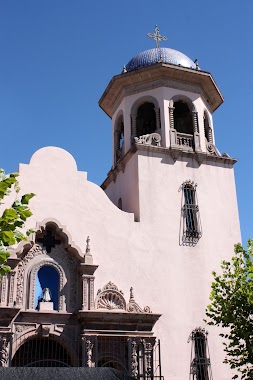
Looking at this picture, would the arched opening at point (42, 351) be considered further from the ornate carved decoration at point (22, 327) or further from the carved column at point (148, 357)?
the carved column at point (148, 357)

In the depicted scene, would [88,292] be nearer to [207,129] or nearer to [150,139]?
[150,139]

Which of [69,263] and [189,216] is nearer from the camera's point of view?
[69,263]

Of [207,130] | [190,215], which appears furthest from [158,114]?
[190,215]

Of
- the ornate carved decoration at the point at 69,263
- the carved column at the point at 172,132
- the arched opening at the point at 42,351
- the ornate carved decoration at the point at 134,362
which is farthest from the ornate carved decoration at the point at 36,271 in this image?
the carved column at the point at 172,132

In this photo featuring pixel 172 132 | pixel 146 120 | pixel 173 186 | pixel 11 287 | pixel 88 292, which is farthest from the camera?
pixel 146 120

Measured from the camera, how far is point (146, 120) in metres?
24.7

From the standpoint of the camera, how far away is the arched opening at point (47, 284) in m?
17.0

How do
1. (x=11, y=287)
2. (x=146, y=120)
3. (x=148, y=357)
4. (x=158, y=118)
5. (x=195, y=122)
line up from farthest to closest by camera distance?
(x=146, y=120) < (x=195, y=122) < (x=158, y=118) < (x=148, y=357) < (x=11, y=287)

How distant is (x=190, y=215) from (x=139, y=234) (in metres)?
2.59

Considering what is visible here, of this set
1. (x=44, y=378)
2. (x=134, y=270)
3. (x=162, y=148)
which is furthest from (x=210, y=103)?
(x=44, y=378)

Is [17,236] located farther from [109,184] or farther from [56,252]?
[109,184]

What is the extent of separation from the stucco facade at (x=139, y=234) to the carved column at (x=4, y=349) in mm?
71

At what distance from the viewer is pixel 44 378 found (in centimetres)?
1091

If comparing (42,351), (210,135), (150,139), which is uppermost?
(210,135)
